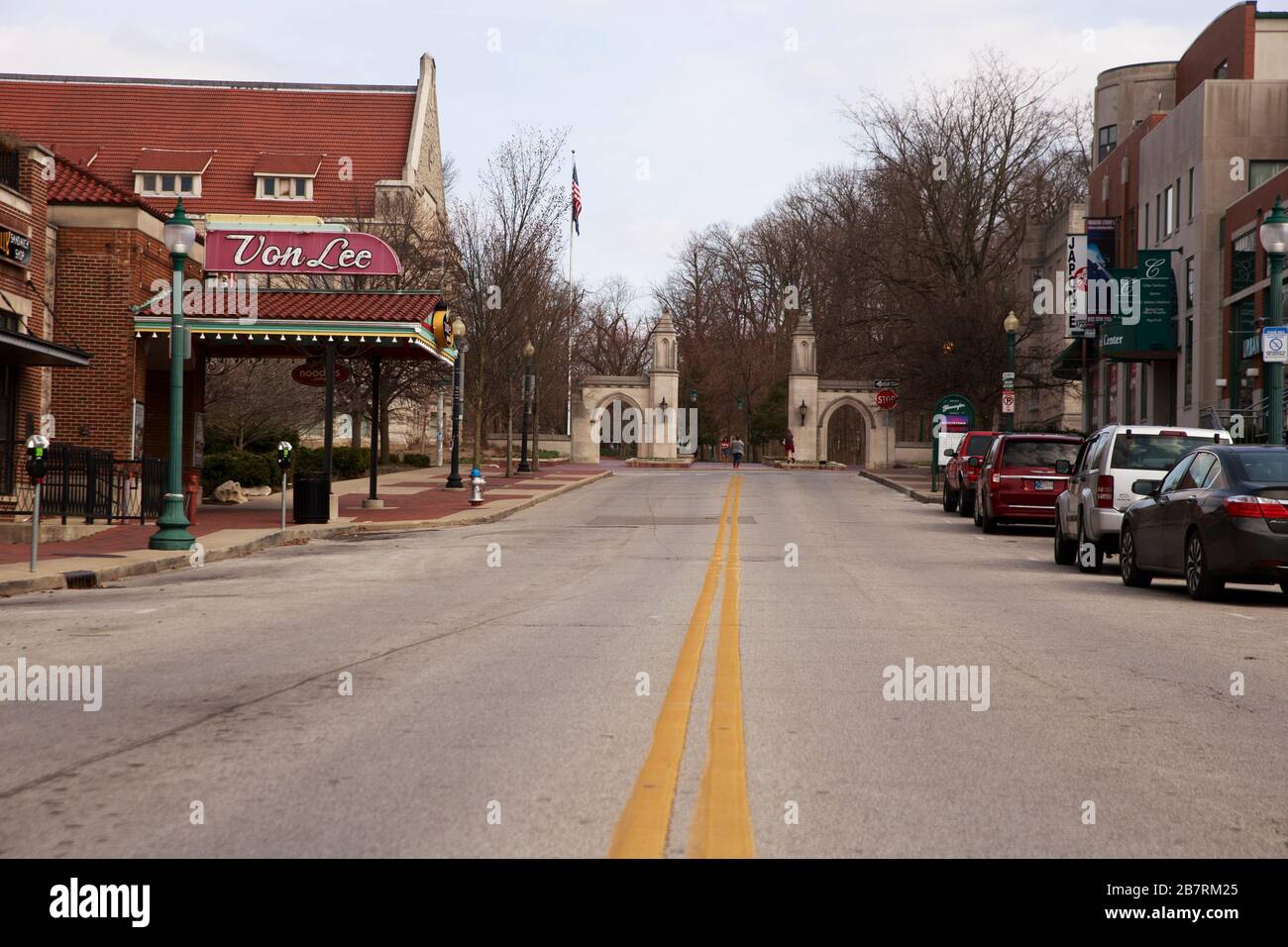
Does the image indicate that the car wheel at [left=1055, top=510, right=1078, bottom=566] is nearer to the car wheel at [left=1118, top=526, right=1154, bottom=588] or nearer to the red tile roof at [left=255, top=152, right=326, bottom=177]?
the car wheel at [left=1118, top=526, right=1154, bottom=588]

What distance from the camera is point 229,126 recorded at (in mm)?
68375

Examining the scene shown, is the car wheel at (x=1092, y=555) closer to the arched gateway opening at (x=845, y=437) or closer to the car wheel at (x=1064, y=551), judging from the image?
the car wheel at (x=1064, y=551)

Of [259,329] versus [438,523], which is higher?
[259,329]

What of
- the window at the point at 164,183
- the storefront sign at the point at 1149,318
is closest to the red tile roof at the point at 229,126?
the window at the point at 164,183

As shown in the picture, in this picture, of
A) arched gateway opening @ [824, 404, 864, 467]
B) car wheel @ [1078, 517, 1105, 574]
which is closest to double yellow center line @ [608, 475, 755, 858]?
car wheel @ [1078, 517, 1105, 574]

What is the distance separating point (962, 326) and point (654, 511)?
20954 mm

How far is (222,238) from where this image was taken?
1172 inches

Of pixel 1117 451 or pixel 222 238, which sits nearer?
pixel 1117 451

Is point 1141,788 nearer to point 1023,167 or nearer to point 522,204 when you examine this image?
point 522,204

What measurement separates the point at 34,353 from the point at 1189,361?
117 feet

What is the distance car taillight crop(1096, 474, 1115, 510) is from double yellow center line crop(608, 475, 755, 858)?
368 inches

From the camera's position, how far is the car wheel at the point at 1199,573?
1455 cm
